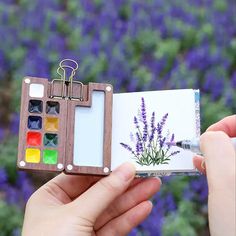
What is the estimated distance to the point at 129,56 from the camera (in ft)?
11.1

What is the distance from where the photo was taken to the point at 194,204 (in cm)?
271

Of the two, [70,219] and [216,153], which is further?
[70,219]

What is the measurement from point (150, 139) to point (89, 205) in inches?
11.1

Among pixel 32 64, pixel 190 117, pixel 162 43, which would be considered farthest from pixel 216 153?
pixel 162 43

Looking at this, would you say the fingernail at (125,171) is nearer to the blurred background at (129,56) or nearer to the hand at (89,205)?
the hand at (89,205)

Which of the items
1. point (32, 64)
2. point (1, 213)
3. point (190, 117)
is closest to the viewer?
point (190, 117)

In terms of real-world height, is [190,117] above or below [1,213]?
above

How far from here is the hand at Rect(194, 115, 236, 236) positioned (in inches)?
49.7

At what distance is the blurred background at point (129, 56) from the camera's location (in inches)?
105

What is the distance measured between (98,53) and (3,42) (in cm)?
53

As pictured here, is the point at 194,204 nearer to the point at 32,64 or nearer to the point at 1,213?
the point at 1,213

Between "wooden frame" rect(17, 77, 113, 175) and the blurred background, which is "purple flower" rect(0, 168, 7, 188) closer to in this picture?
the blurred background

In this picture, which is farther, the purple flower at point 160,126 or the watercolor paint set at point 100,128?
the purple flower at point 160,126

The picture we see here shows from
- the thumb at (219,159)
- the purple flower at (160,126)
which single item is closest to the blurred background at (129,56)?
the purple flower at (160,126)
